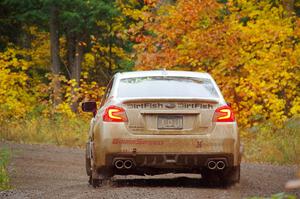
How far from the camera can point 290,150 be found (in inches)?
714

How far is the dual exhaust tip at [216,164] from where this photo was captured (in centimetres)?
1060

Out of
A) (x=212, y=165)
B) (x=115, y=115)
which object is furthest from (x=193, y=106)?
(x=115, y=115)

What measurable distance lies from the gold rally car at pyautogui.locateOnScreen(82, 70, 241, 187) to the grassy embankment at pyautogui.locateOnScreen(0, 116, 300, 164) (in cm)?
717

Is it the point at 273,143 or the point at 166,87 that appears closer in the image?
the point at 166,87

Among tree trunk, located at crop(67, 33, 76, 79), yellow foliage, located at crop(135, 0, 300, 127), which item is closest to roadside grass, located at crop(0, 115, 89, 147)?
yellow foliage, located at crop(135, 0, 300, 127)

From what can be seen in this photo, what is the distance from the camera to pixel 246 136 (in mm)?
22984

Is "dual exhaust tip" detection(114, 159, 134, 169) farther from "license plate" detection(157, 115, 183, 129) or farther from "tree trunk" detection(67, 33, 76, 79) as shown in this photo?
"tree trunk" detection(67, 33, 76, 79)

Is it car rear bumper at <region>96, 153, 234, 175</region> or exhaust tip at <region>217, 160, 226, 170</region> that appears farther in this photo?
exhaust tip at <region>217, 160, 226, 170</region>

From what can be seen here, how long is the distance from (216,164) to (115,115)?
140 cm

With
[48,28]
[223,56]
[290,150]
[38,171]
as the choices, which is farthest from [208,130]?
[48,28]

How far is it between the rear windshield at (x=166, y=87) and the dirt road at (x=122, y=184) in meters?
1.20

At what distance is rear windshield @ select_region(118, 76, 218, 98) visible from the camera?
36.0 feet

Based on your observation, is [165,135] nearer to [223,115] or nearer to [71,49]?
[223,115]

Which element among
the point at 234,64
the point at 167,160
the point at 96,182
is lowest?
the point at 234,64
